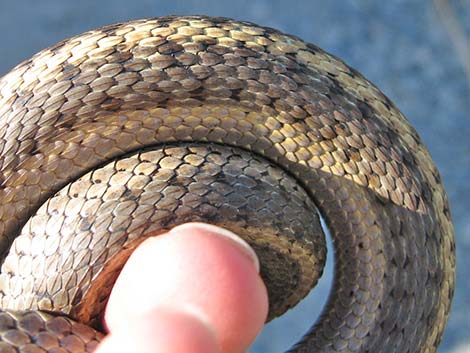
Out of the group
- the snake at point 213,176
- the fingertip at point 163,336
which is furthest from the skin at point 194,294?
the snake at point 213,176

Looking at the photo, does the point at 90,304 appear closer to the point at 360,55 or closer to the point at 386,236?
the point at 386,236

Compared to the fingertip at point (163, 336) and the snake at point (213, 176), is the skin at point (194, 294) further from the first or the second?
the snake at point (213, 176)

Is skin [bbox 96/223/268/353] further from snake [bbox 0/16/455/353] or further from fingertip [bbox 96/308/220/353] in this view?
snake [bbox 0/16/455/353]

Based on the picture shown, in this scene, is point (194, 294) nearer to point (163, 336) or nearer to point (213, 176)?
point (163, 336)

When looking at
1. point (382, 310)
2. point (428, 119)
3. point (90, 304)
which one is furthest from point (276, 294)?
point (428, 119)

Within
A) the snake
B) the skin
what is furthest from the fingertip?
the snake
